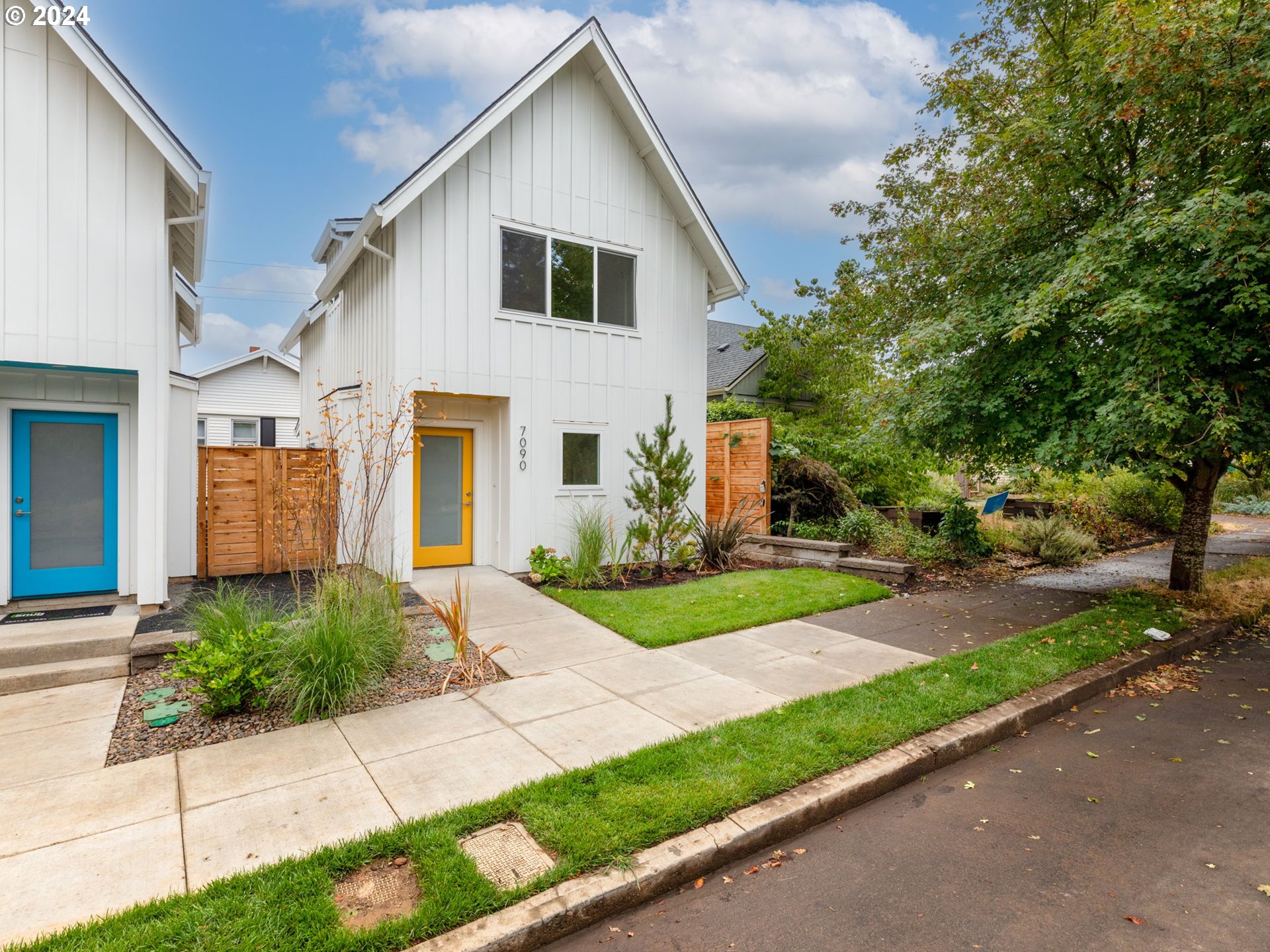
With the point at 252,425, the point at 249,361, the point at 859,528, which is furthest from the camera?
the point at 252,425

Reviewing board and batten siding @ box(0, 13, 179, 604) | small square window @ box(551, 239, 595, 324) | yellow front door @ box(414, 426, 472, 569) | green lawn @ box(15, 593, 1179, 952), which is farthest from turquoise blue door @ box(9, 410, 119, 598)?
green lawn @ box(15, 593, 1179, 952)

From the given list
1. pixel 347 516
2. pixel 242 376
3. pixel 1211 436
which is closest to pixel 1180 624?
pixel 1211 436

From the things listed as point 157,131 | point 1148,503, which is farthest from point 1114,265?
point 1148,503

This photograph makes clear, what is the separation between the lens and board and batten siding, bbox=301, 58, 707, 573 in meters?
8.82

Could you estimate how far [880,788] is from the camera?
12.4 ft

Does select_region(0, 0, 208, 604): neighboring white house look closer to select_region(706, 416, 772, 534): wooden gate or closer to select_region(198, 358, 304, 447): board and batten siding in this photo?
select_region(706, 416, 772, 534): wooden gate

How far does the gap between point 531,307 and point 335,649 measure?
241 inches

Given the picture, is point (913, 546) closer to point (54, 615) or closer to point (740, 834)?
point (740, 834)

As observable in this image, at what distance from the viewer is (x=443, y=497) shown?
9.88m

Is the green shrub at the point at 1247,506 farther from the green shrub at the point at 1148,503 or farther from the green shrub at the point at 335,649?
the green shrub at the point at 335,649

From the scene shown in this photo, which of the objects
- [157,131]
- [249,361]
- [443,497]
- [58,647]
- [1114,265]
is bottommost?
[58,647]

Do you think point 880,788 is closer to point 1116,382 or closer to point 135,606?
point 1116,382

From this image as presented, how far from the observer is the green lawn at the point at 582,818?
2.45m
